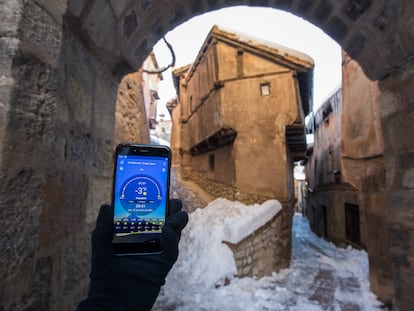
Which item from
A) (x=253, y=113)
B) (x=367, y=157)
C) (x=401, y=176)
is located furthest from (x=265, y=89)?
(x=401, y=176)

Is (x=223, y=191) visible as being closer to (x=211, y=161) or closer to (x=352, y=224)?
(x=211, y=161)

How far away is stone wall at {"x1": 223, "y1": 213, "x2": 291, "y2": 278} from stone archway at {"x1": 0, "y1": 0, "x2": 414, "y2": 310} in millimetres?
3333

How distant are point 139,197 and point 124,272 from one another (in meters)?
0.30

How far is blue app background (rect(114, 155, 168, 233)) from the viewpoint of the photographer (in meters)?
1.00

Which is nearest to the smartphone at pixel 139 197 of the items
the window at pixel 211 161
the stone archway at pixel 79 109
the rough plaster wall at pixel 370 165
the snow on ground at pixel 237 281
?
the stone archway at pixel 79 109

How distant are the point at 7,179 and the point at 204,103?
9359 millimetres

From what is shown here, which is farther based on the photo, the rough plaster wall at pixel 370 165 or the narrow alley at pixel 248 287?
the rough plaster wall at pixel 370 165

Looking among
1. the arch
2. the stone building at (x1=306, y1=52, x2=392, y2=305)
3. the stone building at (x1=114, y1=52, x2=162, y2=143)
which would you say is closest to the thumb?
the arch

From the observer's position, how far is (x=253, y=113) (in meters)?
7.60

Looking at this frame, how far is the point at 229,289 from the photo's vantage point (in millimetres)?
3994

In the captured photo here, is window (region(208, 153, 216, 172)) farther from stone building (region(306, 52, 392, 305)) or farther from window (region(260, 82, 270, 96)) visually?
stone building (region(306, 52, 392, 305))

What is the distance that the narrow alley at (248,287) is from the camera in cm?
348

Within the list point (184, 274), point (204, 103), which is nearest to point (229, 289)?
point (184, 274)

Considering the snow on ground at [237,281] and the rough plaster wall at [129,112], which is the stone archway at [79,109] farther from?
the rough plaster wall at [129,112]
